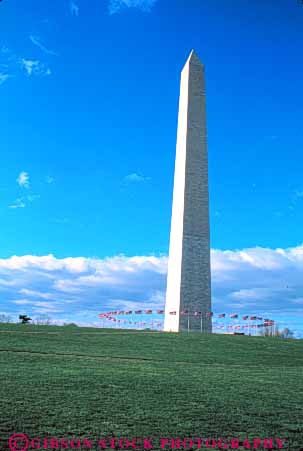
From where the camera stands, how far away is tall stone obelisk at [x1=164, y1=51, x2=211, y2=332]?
3080cm

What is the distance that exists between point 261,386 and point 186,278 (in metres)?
18.6

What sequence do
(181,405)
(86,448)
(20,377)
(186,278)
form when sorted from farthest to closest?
1. (186,278)
2. (20,377)
3. (181,405)
4. (86,448)

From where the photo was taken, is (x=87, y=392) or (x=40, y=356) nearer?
(x=87, y=392)

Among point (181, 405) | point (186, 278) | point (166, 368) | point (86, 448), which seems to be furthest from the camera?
point (186, 278)

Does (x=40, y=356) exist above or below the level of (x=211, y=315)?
below

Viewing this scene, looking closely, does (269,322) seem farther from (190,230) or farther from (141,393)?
(141,393)

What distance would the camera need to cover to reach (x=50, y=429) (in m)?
7.69

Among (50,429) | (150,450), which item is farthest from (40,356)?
(150,450)

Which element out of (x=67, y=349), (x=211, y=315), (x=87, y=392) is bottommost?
(x=87, y=392)

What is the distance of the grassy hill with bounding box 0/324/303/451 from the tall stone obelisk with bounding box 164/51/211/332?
12.0 m

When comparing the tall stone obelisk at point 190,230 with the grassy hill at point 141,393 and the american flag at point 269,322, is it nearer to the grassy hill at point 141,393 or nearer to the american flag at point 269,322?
the american flag at point 269,322

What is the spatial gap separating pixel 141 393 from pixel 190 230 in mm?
21326

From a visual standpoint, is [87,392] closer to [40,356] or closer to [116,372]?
[116,372]

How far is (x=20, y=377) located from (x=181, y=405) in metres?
3.87
